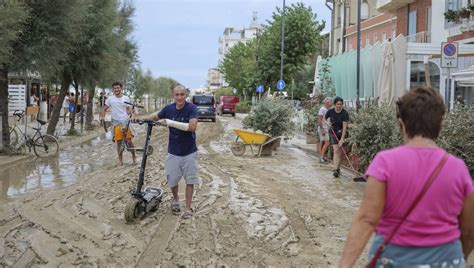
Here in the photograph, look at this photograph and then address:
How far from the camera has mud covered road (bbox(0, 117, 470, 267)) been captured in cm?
609

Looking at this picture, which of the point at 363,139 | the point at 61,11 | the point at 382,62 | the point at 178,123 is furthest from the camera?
the point at 382,62

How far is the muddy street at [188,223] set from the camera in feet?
20.1

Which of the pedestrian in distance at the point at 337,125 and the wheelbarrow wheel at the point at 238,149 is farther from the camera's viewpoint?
the wheelbarrow wheel at the point at 238,149

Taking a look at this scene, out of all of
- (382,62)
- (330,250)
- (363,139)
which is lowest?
(330,250)

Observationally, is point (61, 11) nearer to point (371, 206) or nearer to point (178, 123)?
point (178, 123)

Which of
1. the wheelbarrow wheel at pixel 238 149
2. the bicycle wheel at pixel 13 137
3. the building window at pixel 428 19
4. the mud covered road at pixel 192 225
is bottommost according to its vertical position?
the mud covered road at pixel 192 225

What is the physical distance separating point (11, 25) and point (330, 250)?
8.55m

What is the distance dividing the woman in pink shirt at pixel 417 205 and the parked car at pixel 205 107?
36941 mm

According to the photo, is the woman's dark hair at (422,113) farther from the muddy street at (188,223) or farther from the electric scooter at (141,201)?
the electric scooter at (141,201)

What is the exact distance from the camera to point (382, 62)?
55.6ft

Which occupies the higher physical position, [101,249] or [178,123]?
[178,123]

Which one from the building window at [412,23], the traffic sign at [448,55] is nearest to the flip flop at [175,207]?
the traffic sign at [448,55]

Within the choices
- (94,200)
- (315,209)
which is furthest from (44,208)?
(315,209)

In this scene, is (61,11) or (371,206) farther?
(61,11)
